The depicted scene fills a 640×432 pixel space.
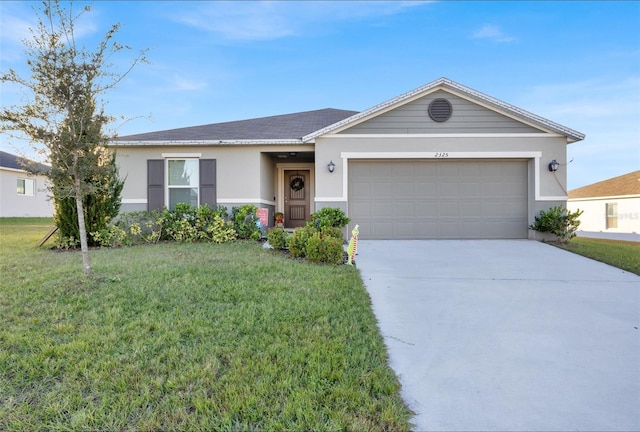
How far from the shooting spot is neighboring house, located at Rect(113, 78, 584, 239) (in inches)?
367

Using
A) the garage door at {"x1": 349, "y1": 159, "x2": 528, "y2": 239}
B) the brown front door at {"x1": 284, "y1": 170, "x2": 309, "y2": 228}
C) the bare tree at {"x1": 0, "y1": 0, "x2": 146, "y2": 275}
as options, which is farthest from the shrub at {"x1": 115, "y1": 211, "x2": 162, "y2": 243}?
the garage door at {"x1": 349, "y1": 159, "x2": 528, "y2": 239}

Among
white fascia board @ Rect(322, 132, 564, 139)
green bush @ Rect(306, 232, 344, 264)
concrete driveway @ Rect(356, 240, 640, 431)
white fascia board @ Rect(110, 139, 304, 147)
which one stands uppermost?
white fascia board @ Rect(322, 132, 564, 139)

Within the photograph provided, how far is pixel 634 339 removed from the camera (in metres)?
3.35

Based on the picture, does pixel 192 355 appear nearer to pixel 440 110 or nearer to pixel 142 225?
pixel 142 225

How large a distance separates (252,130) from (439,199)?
6390 mm

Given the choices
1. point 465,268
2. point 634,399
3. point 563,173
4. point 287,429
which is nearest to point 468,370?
point 634,399

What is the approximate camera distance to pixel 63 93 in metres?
4.58

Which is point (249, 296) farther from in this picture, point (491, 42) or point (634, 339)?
point (491, 42)

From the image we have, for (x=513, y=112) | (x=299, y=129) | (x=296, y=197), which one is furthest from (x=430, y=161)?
(x=296, y=197)

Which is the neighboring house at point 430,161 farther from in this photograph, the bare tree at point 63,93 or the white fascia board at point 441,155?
the bare tree at point 63,93

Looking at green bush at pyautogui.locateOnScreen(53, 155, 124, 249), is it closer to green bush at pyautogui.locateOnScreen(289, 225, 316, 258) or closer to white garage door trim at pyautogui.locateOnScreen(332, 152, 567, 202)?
green bush at pyautogui.locateOnScreen(289, 225, 316, 258)

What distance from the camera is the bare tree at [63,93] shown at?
4.45 metres

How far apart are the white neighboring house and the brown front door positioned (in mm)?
16089

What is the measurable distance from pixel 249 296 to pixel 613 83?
14638mm
